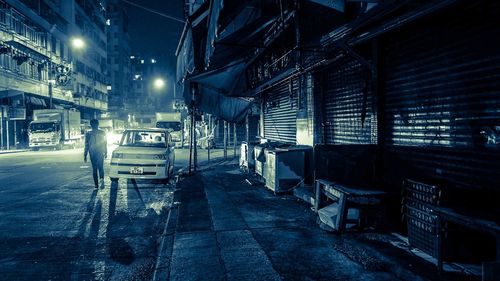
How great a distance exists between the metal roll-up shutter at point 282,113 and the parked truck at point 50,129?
22.7 metres

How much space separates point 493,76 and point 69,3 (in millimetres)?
53480

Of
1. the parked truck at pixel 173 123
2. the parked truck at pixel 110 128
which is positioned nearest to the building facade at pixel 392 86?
the parked truck at pixel 173 123

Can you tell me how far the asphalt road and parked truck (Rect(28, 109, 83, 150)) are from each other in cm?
1993

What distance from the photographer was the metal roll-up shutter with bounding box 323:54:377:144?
6.73 m

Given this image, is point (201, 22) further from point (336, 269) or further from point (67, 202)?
point (336, 269)

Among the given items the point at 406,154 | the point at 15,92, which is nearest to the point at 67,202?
the point at 406,154

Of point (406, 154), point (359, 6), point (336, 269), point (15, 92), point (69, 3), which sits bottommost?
point (336, 269)

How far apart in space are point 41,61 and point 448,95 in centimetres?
4017

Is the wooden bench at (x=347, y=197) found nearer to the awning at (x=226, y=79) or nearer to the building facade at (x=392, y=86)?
the building facade at (x=392, y=86)

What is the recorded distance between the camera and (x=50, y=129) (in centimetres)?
2786

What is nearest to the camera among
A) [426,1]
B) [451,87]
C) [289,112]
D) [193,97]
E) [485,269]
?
[485,269]

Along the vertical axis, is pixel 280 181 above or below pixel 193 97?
below

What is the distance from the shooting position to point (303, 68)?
27.5ft

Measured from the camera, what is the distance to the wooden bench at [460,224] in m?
3.04
